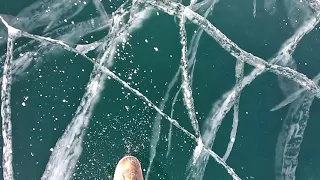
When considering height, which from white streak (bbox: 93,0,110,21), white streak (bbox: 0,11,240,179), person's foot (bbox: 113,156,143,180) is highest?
white streak (bbox: 93,0,110,21)

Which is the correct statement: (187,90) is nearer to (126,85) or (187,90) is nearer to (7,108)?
(126,85)

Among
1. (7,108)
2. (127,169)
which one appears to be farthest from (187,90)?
(7,108)

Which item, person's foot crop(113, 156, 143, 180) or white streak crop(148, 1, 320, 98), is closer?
person's foot crop(113, 156, 143, 180)

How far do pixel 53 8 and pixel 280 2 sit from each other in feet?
3.21

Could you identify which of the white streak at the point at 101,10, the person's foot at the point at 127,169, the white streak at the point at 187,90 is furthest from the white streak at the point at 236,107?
the white streak at the point at 101,10

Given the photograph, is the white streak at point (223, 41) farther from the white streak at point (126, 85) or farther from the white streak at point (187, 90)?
the white streak at point (126, 85)

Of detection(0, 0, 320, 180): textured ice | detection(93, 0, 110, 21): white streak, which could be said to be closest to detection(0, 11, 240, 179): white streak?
detection(0, 0, 320, 180): textured ice

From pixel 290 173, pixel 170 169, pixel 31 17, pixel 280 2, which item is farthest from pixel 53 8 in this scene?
pixel 290 173

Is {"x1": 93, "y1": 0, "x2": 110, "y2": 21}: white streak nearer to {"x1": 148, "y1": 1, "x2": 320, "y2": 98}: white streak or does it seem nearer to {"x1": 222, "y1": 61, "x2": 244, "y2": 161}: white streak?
{"x1": 148, "y1": 1, "x2": 320, "y2": 98}: white streak

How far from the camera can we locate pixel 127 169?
1.54 m

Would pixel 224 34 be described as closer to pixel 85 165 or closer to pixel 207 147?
pixel 207 147

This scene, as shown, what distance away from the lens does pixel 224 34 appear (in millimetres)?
1671

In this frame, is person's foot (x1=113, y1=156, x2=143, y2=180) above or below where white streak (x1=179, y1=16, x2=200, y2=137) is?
below

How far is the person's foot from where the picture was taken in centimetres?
154
